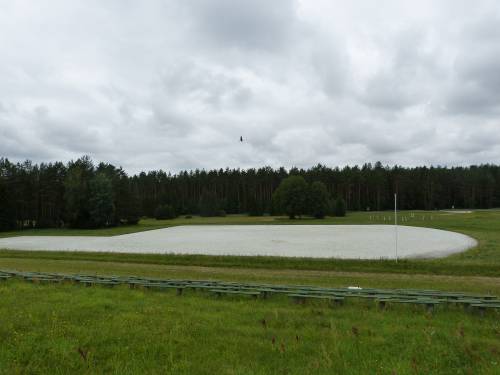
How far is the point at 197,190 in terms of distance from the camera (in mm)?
151000

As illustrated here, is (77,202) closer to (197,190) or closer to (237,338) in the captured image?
(197,190)

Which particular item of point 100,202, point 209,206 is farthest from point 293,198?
point 100,202

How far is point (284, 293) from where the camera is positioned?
411 inches

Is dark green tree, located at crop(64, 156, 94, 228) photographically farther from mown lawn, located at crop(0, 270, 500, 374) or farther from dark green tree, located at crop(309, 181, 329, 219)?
mown lawn, located at crop(0, 270, 500, 374)

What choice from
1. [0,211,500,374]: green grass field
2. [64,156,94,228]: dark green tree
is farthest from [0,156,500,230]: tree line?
[0,211,500,374]: green grass field

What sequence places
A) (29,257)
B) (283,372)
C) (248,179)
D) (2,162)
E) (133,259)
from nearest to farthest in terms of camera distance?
(283,372), (133,259), (29,257), (2,162), (248,179)

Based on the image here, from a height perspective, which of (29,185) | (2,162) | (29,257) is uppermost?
(2,162)

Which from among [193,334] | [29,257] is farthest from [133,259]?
[193,334]

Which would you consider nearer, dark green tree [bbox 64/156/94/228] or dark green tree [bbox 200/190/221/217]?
dark green tree [bbox 64/156/94/228]

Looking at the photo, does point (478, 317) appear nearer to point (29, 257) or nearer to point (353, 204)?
point (29, 257)

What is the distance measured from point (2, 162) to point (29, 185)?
12668 mm

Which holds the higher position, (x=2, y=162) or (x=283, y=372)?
(x=2, y=162)

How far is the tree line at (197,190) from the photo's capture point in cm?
8075

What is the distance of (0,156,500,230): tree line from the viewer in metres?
→ 80.8
